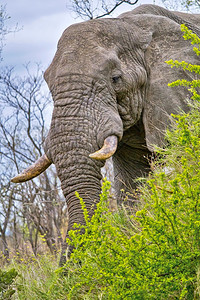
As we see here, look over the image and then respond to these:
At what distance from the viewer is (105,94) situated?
5633 millimetres

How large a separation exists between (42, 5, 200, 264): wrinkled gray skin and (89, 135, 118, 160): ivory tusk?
2.4 inches

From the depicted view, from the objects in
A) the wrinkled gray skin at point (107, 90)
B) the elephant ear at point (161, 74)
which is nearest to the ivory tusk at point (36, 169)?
the wrinkled gray skin at point (107, 90)

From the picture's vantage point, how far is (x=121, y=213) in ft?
18.6

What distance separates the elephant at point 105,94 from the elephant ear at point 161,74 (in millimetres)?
10

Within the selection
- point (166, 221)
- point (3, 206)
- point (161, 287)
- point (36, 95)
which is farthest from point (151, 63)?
point (36, 95)

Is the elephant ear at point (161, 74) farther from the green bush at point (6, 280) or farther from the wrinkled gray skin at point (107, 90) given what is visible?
the green bush at point (6, 280)

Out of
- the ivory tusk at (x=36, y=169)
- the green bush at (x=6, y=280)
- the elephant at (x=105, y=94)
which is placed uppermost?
the elephant at (x=105, y=94)

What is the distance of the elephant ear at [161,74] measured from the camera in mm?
6230

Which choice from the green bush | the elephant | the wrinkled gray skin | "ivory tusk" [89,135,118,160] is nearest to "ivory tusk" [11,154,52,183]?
the elephant

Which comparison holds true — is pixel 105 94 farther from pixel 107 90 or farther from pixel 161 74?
pixel 161 74

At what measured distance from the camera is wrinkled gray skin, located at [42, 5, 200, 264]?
5203 mm

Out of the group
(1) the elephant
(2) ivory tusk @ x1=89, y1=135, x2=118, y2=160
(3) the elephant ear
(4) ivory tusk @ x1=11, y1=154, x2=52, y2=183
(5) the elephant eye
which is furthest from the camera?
(3) the elephant ear

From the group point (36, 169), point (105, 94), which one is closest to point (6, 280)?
point (36, 169)

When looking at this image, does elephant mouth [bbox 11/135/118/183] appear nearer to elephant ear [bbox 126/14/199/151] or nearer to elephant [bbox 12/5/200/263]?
elephant [bbox 12/5/200/263]
